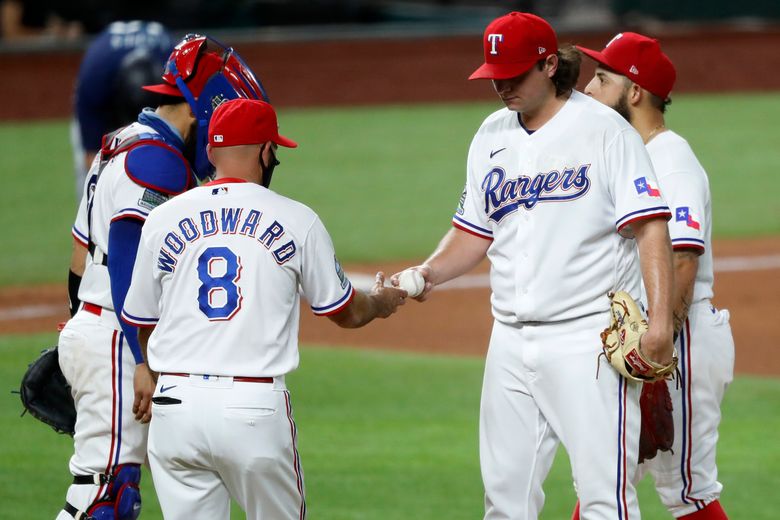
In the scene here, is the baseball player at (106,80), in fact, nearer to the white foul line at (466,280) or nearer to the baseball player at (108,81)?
the baseball player at (108,81)

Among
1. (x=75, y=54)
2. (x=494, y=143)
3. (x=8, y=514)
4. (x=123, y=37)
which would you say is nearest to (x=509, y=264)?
(x=494, y=143)

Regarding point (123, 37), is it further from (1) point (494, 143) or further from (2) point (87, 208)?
(1) point (494, 143)

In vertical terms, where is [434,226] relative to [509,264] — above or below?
below

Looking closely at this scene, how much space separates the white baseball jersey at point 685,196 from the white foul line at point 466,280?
6185mm

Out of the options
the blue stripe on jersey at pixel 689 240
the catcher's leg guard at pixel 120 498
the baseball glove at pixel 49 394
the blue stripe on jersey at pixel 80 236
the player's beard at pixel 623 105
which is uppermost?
the player's beard at pixel 623 105

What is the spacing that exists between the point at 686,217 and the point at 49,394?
2.50 m

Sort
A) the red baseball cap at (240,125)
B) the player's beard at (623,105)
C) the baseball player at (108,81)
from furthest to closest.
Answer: the baseball player at (108,81) → the player's beard at (623,105) → the red baseball cap at (240,125)

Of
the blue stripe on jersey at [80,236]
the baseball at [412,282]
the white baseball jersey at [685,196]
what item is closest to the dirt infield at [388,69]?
the white baseball jersey at [685,196]

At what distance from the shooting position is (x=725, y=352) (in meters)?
4.88

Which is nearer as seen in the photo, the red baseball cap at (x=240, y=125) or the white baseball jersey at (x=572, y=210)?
the red baseball cap at (x=240, y=125)

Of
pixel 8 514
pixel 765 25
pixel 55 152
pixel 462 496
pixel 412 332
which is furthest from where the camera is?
pixel 765 25

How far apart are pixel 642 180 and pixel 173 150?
161 centimetres

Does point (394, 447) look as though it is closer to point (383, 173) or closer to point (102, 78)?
point (102, 78)

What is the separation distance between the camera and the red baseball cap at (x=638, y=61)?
4.83 meters
